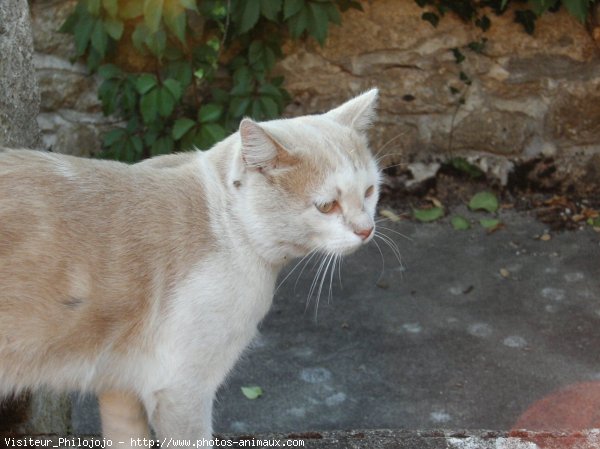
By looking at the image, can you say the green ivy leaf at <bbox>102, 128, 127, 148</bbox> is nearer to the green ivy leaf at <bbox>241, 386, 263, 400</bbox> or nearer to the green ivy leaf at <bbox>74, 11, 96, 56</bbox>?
the green ivy leaf at <bbox>74, 11, 96, 56</bbox>

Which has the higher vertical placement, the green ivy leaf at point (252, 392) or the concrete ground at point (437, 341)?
the concrete ground at point (437, 341)

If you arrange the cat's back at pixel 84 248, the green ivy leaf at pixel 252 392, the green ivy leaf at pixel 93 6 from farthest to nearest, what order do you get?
the green ivy leaf at pixel 93 6, the green ivy leaf at pixel 252 392, the cat's back at pixel 84 248

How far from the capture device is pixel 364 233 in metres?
2.01

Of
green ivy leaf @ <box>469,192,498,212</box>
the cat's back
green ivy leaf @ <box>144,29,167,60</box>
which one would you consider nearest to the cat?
the cat's back

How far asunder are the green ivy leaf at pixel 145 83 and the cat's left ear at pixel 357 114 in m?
2.12

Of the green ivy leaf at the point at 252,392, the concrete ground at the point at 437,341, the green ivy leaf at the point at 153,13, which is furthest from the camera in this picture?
the green ivy leaf at the point at 153,13

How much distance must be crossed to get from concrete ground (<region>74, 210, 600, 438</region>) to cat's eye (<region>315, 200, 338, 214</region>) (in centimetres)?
128

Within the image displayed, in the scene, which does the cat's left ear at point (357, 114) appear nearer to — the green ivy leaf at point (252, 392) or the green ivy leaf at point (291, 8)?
the green ivy leaf at point (252, 392)

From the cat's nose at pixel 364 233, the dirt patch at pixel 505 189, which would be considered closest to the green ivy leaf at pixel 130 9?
the dirt patch at pixel 505 189

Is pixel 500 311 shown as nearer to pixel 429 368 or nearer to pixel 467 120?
pixel 429 368

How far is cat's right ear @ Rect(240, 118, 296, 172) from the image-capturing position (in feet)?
6.23

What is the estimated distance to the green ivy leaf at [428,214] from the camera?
463 cm

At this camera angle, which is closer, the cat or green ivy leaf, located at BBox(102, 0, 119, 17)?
the cat

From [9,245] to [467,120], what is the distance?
3315mm
